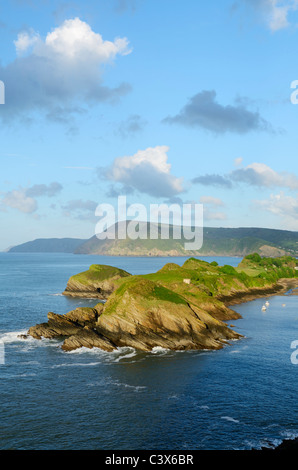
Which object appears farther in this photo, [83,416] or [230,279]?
[230,279]

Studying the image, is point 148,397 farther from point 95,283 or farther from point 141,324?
point 95,283

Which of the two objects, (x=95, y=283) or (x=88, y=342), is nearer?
(x=88, y=342)

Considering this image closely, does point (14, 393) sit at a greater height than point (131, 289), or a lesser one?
lesser

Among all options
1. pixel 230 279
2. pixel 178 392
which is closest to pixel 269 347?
pixel 178 392

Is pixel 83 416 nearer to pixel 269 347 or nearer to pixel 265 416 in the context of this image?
pixel 265 416

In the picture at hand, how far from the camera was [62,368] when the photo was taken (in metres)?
59.1

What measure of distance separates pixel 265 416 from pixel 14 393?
3260cm

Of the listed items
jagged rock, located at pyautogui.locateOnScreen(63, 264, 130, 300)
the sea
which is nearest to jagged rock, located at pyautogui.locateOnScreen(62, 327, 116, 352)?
the sea

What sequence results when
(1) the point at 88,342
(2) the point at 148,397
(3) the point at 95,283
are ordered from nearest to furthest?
(2) the point at 148,397
(1) the point at 88,342
(3) the point at 95,283

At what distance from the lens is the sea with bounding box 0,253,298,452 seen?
126 feet

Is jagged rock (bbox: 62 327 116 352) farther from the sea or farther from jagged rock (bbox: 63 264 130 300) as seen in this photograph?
jagged rock (bbox: 63 264 130 300)

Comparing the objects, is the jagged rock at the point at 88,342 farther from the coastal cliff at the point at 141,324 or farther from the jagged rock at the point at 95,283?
the jagged rock at the point at 95,283

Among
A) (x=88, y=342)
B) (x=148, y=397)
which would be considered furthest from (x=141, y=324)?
(x=148, y=397)

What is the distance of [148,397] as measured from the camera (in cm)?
4856
